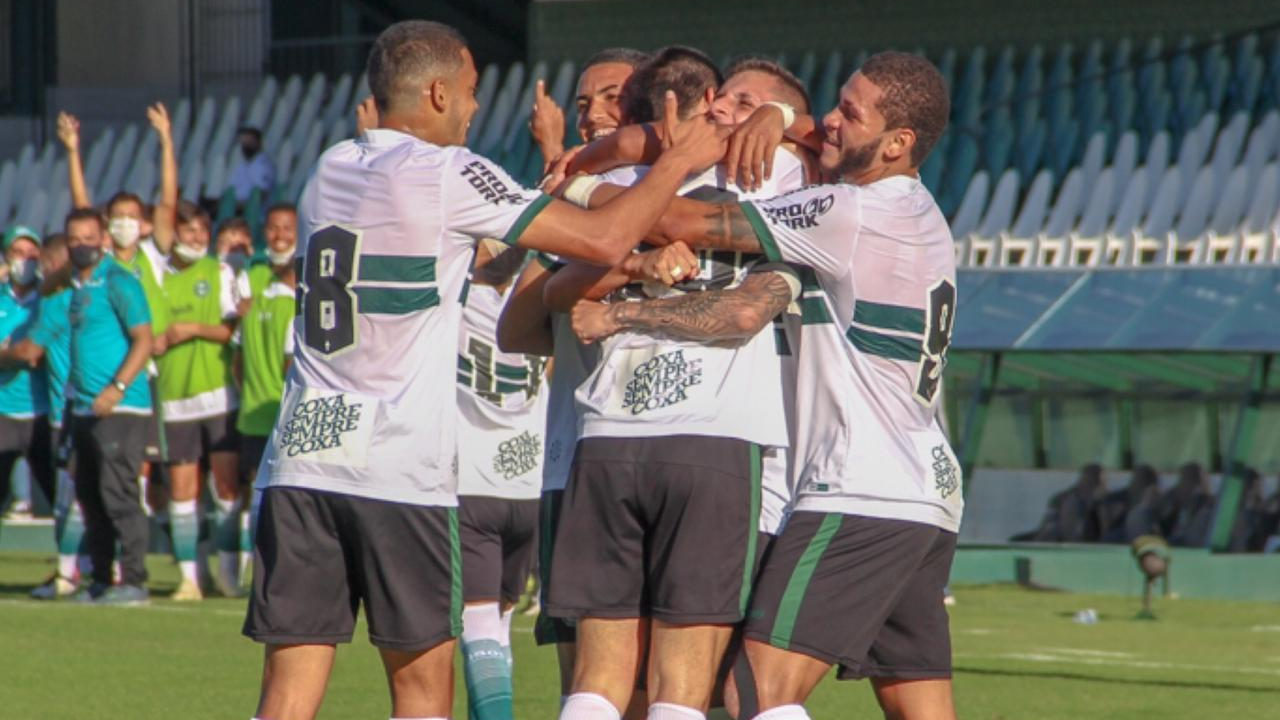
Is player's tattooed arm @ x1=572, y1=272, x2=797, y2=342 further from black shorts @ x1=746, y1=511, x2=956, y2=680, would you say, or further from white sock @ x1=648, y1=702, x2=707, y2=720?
white sock @ x1=648, y1=702, x2=707, y2=720

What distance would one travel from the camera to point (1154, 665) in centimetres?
1027

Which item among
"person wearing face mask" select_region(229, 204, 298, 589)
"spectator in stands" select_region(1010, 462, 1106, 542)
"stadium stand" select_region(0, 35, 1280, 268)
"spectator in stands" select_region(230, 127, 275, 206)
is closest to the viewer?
"person wearing face mask" select_region(229, 204, 298, 589)

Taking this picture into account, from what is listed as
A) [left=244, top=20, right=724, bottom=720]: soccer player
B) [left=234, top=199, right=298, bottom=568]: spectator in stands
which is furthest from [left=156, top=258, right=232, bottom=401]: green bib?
[left=244, top=20, right=724, bottom=720]: soccer player

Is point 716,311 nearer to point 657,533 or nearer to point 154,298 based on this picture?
point 657,533

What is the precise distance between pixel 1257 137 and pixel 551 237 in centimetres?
1608

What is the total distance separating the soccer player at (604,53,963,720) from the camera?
4855 mm

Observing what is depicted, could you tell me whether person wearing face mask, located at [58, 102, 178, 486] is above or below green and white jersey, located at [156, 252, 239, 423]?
above

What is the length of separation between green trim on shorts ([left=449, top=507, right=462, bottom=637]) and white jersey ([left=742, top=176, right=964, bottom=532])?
0.81 metres

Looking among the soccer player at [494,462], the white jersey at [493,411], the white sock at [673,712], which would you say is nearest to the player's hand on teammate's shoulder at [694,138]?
the white sock at [673,712]

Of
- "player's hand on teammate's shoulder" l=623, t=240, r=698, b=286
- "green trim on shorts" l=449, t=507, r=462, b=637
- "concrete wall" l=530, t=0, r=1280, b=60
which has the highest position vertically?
"concrete wall" l=530, t=0, r=1280, b=60

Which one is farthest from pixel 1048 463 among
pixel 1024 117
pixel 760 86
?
pixel 760 86

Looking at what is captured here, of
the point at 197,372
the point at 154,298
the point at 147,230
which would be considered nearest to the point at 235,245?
the point at 147,230

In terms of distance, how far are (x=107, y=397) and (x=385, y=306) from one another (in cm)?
723

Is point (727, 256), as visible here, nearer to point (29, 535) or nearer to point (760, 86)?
point (760, 86)
